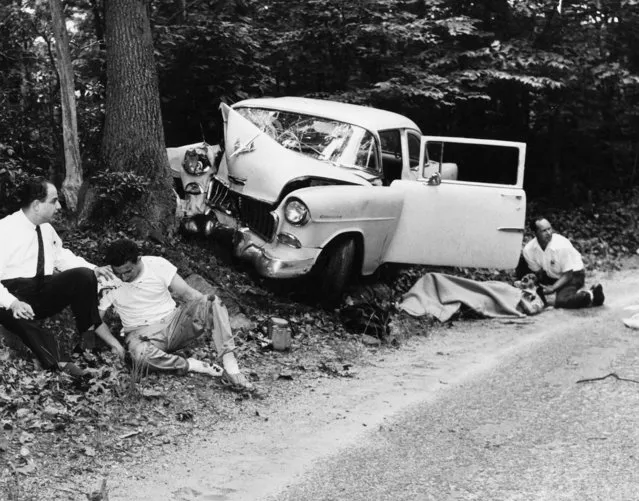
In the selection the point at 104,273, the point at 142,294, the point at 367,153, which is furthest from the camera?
the point at 367,153

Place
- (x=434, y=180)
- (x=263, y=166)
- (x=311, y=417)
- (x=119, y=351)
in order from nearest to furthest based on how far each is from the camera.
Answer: (x=311, y=417) < (x=119, y=351) < (x=263, y=166) < (x=434, y=180)

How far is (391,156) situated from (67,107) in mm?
3662

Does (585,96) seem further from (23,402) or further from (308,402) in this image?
(23,402)

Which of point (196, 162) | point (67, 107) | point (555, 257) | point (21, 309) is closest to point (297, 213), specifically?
point (196, 162)

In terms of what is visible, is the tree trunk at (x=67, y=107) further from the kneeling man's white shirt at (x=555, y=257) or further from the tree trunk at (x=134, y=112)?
the kneeling man's white shirt at (x=555, y=257)

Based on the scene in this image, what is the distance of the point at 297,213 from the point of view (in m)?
8.23

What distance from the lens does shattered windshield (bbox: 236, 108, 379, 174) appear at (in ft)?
30.1

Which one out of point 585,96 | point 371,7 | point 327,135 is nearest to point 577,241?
point 585,96

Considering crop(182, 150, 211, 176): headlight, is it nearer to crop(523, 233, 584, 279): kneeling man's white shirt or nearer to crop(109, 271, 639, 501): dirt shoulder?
crop(109, 271, 639, 501): dirt shoulder

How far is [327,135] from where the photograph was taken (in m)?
9.31

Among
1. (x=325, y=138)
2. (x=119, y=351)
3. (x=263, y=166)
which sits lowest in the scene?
(x=119, y=351)

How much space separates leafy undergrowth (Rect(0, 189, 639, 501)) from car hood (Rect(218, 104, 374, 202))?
69 centimetres

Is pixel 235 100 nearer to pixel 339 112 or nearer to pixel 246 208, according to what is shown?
pixel 339 112

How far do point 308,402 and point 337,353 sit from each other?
1.39m
